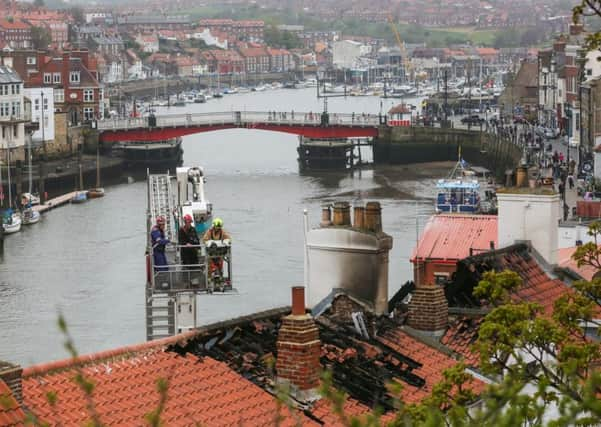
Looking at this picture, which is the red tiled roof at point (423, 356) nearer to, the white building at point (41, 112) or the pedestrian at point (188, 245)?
the pedestrian at point (188, 245)

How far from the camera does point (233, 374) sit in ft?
36.2

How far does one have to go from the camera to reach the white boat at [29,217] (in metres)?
52.4

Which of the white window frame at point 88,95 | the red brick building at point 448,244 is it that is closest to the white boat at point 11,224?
the red brick building at point 448,244

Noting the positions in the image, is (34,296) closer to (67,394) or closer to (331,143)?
(67,394)

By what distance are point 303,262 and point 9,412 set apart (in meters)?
32.8

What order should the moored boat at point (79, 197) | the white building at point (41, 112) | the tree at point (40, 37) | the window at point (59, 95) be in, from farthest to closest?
the tree at point (40, 37)
the window at point (59, 95)
the white building at point (41, 112)
the moored boat at point (79, 197)

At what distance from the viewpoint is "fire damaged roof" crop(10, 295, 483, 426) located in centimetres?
999

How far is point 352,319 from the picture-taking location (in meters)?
13.0

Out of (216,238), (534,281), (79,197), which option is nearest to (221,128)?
(79,197)

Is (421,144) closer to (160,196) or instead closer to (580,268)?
(160,196)

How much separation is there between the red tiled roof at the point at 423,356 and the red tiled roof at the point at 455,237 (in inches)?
303

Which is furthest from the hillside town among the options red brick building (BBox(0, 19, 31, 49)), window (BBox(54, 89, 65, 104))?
red brick building (BBox(0, 19, 31, 49))

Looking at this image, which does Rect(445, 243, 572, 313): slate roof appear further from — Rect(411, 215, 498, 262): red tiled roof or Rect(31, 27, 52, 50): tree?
Rect(31, 27, 52, 50): tree

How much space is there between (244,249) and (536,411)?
36665mm
